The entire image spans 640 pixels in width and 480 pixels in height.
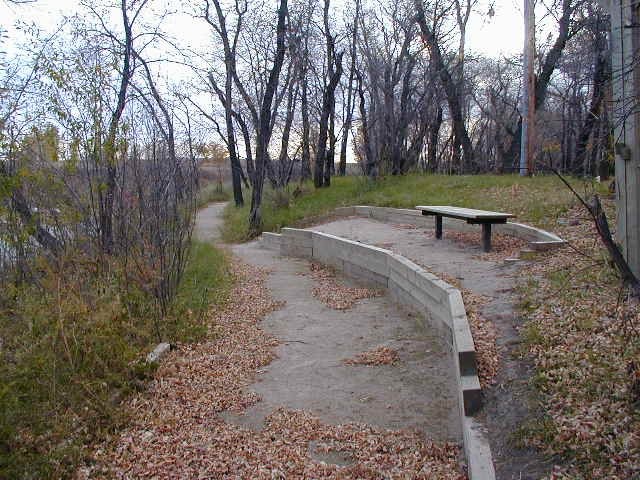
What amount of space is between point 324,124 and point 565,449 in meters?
17.6

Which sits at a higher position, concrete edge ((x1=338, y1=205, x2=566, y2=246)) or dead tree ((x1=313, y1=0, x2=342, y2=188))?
dead tree ((x1=313, y1=0, x2=342, y2=188))

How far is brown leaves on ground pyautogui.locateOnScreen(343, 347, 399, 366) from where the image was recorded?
538 cm

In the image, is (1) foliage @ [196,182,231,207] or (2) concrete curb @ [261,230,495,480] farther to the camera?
(1) foliage @ [196,182,231,207]

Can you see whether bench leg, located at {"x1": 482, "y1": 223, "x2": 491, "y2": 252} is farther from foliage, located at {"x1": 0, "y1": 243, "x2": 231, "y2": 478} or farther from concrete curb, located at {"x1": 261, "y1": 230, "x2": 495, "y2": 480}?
foliage, located at {"x1": 0, "y1": 243, "x2": 231, "y2": 478}

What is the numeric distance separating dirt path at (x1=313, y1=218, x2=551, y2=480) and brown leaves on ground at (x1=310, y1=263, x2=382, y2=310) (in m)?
0.83

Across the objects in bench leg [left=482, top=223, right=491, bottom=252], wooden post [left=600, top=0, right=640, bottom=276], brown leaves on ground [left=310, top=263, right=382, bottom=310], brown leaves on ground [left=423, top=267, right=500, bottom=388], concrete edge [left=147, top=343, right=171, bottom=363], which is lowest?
brown leaves on ground [left=310, top=263, right=382, bottom=310]

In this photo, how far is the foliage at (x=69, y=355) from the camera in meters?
3.57

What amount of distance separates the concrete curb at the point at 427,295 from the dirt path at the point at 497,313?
10cm

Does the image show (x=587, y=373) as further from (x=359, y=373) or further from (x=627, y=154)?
(x=627, y=154)

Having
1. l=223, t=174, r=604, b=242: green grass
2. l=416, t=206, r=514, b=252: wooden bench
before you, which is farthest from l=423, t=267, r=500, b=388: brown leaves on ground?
l=223, t=174, r=604, b=242: green grass

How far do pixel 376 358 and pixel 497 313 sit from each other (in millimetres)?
1101

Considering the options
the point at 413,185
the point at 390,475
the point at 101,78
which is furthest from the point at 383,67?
the point at 390,475

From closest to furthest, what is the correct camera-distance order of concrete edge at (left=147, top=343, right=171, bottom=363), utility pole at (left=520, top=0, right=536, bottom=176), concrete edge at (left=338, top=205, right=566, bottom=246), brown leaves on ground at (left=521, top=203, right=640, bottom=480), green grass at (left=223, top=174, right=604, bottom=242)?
brown leaves on ground at (left=521, top=203, right=640, bottom=480), concrete edge at (left=147, top=343, right=171, bottom=363), concrete edge at (left=338, top=205, right=566, bottom=246), green grass at (left=223, top=174, right=604, bottom=242), utility pole at (left=520, top=0, right=536, bottom=176)

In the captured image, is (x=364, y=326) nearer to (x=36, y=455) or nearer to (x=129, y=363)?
(x=129, y=363)
